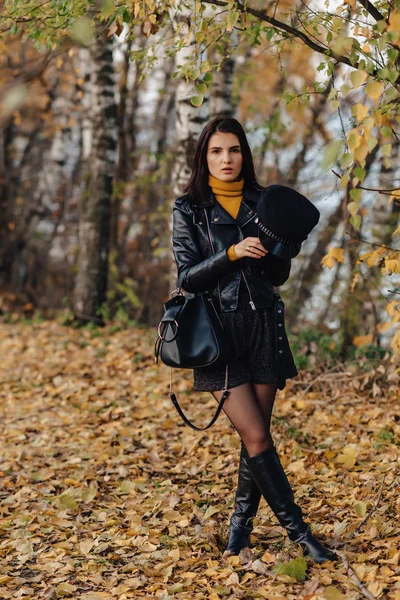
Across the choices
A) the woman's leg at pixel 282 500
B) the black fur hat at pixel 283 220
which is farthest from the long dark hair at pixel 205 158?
the woman's leg at pixel 282 500

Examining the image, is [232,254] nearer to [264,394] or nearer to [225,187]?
[225,187]

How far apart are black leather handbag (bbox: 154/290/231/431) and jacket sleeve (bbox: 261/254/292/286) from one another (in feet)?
1.17

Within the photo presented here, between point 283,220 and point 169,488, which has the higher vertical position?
point 283,220

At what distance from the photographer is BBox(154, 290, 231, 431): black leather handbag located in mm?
3605

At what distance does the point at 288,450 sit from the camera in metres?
5.69

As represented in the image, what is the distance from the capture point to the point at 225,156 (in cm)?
382

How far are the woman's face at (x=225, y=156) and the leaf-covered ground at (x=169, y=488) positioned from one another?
1.98 meters

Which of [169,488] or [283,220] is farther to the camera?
[169,488]

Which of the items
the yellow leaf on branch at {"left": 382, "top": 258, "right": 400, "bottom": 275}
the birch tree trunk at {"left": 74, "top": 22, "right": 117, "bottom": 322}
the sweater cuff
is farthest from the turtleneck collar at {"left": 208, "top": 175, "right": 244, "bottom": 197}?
the birch tree trunk at {"left": 74, "top": 22, "right": 117, "bottom": 322}

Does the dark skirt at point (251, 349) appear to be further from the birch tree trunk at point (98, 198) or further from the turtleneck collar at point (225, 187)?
the birch tree trunk at point (98, 198)

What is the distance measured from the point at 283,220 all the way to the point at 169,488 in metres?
2.57

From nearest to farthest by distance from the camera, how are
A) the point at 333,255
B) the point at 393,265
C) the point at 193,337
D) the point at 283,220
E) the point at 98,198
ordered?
the point at 283,220, the point at 193,337, the point at 393,265, the point at 333,255, the point at 98,198

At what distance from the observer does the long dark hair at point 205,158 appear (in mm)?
3881

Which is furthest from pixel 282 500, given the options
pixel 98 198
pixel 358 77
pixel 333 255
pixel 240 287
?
pixel 98 198
